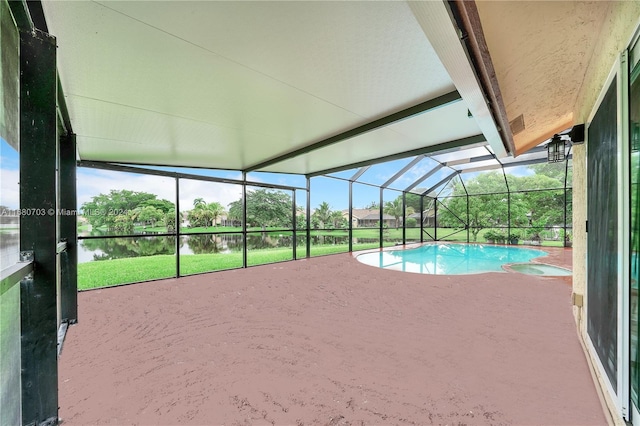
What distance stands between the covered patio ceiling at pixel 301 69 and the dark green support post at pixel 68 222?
1.40 ft

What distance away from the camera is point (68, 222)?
280 centimetres

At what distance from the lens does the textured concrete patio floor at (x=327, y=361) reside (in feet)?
4.80

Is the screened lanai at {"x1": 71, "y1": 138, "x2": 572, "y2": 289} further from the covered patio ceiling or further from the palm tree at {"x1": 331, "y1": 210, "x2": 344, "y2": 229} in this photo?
the covered patio ceiling

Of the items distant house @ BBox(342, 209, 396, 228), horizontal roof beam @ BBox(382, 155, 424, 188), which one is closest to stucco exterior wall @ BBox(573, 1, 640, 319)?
horizontal roof beam @ BBox(382, 155, 424, 188)

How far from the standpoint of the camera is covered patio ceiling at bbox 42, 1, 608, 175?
1375 mm

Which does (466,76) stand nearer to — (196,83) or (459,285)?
(196,83)

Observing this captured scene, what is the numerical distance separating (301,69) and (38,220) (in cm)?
194

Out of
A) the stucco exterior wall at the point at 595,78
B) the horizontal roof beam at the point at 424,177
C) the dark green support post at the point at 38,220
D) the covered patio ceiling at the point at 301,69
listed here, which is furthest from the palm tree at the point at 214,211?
the stucco exterior wall at the point at 595,78

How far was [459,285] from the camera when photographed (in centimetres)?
435

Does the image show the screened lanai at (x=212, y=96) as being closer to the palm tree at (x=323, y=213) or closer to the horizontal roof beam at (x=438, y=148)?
the horizontal roof beam at (x=438, y=148)

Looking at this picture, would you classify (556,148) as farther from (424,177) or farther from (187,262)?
(187,262)

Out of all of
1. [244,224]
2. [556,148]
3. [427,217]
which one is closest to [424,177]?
[427,217]

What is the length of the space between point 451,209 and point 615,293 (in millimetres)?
12544

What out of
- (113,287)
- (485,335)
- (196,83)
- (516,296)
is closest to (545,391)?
(485,335)
